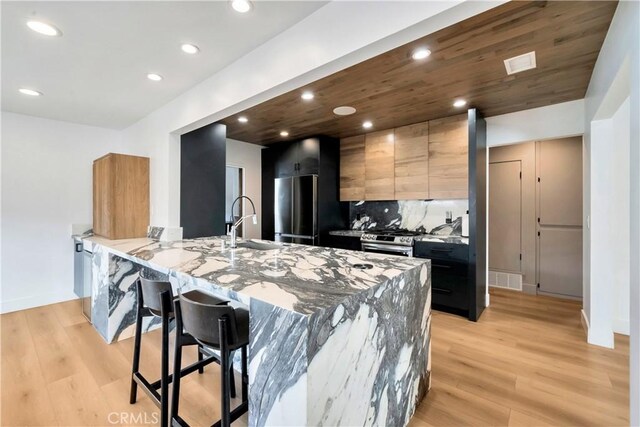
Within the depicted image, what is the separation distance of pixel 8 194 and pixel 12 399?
275cm

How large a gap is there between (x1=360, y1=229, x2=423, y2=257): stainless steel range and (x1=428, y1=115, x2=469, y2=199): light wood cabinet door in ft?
2.13

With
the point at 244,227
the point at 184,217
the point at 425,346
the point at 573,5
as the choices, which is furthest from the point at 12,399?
the point at 573,5

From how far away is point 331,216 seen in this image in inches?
178

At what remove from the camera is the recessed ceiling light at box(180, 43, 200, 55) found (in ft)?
6.78

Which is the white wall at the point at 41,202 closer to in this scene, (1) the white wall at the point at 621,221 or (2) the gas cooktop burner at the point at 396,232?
(2) the gas cooktop burner at the point at 396,232

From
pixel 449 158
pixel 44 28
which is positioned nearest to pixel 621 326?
pixel 449 158

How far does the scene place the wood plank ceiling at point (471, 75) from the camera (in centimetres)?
169

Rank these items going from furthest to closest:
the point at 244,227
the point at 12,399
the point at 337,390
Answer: the point at 244,227, the point at 12,399, the point at 337,390

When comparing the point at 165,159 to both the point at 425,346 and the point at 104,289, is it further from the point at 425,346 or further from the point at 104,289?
the point at 425,346

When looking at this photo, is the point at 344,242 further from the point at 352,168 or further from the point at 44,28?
the point at 44,28

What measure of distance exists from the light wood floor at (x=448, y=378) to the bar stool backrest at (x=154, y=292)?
684 mm

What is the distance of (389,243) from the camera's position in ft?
12.0

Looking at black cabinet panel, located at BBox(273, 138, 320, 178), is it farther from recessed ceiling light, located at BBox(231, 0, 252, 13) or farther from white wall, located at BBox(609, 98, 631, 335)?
white wall, located at BBox(609, 98, 631, 335)

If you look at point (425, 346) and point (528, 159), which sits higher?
point (528, 159)
